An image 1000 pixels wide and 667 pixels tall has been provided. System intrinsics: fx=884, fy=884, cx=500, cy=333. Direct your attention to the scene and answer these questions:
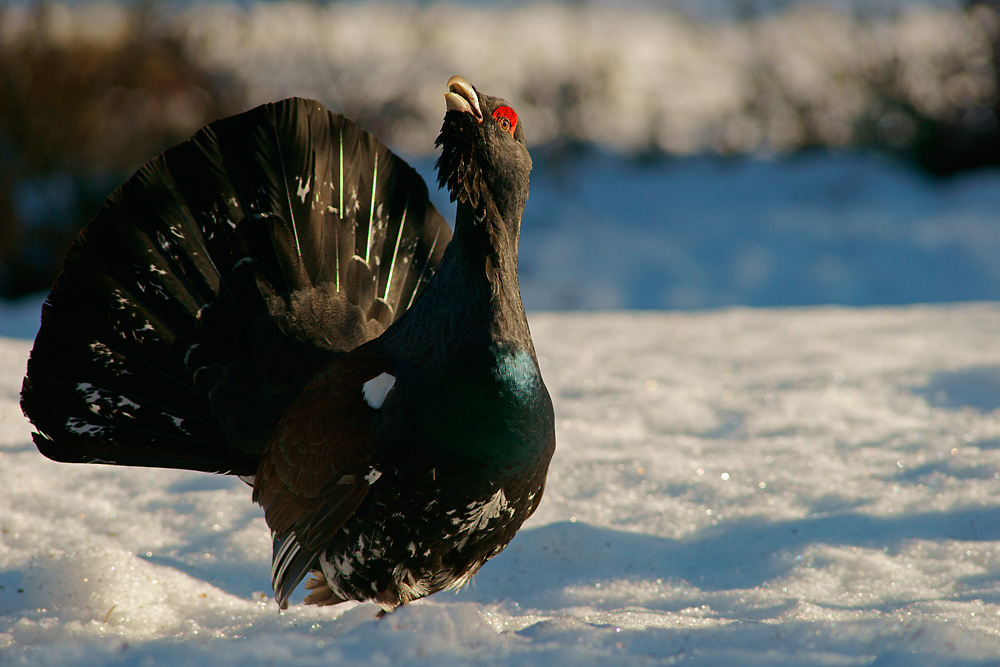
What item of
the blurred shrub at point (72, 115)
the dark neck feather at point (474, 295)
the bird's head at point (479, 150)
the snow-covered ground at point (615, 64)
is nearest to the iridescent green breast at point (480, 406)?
the dark neck feather at point (474, 295)

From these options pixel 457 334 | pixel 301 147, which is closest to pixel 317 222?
pixel 301 147

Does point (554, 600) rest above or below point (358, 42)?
below

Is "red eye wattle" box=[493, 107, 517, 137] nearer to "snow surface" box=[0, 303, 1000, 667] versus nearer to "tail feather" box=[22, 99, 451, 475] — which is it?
"tail feather" box=[22, 99, 451, 475]

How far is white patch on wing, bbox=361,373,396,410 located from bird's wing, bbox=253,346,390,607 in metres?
0.01

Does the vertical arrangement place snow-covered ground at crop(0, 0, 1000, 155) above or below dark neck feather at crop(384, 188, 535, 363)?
above

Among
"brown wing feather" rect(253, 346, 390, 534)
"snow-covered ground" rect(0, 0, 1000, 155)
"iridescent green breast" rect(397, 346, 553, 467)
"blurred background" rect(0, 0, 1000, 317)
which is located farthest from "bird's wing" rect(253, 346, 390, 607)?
"snow-covered ground" rect(0, 0, 1000, 155)

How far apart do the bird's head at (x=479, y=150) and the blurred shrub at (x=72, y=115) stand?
217 inches

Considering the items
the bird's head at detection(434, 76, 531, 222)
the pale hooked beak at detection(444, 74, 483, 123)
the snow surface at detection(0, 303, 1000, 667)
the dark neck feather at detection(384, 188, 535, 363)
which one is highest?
the pale hooked beak at detection(444, 74, 483, 123)

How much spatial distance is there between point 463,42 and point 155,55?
324cm

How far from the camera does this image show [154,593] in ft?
7.97

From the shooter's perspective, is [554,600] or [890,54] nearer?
[554,600]

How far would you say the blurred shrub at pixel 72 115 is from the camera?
21.3ft

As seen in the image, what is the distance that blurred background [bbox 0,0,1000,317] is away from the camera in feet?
21.6

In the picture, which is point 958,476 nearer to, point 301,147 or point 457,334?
point 457,334
